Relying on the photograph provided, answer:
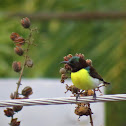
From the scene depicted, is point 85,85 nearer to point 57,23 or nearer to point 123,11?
point 123,11

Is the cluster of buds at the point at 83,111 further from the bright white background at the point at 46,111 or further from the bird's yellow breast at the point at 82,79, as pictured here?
the bright white background at the point at 46,111

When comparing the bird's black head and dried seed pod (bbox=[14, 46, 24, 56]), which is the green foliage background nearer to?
the bird's black head

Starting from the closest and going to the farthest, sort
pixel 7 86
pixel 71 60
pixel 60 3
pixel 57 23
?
pixel 71 60 < pixel 7 86 < pixel 60 3 < pixel 57 23

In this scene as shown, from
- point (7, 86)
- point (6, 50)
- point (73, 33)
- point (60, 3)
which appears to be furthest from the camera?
point (60, 3)

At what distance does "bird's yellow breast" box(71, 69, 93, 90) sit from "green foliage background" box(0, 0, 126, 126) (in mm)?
2323

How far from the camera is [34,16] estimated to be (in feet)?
20.3

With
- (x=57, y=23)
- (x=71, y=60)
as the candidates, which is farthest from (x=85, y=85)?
(x=57, y=23)

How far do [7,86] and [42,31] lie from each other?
13.4 feet

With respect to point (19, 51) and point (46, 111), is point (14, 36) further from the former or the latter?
point (46, 111)

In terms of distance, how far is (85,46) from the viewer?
5543 mm

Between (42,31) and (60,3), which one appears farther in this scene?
(42,31)

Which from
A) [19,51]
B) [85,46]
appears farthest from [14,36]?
[85,46]

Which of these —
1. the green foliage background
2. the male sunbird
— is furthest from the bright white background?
the male sunbird

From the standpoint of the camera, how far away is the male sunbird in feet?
6.19
